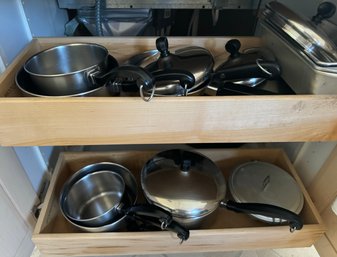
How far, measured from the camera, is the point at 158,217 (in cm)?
66

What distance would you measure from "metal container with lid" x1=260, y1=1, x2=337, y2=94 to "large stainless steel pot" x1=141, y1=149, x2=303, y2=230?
0.31 metres

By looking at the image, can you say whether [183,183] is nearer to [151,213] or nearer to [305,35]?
[151,213]

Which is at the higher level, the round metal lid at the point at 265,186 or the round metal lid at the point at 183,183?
the round metal lid at the point at 183,183

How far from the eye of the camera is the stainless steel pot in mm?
578

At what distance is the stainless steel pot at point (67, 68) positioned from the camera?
578 mm

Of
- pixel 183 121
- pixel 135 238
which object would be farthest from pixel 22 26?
pixel 135 238

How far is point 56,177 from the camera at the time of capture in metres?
Answer: 0.83

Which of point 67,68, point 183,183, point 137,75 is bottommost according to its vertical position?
point 183,183

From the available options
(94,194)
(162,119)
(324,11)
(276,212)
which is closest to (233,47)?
(324,11)

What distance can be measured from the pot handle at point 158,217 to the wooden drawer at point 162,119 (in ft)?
0.62

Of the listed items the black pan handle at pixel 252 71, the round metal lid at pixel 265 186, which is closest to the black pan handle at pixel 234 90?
the black pan handle at pixel 252 71

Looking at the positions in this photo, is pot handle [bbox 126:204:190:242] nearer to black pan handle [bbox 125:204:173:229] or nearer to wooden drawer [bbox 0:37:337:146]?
black pan handle [bbox 125:204:173:229]

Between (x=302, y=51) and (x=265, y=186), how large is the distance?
424 millimetres

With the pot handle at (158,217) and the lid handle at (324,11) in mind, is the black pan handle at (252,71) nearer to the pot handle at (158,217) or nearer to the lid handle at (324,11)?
the lid handle at (324,11)
